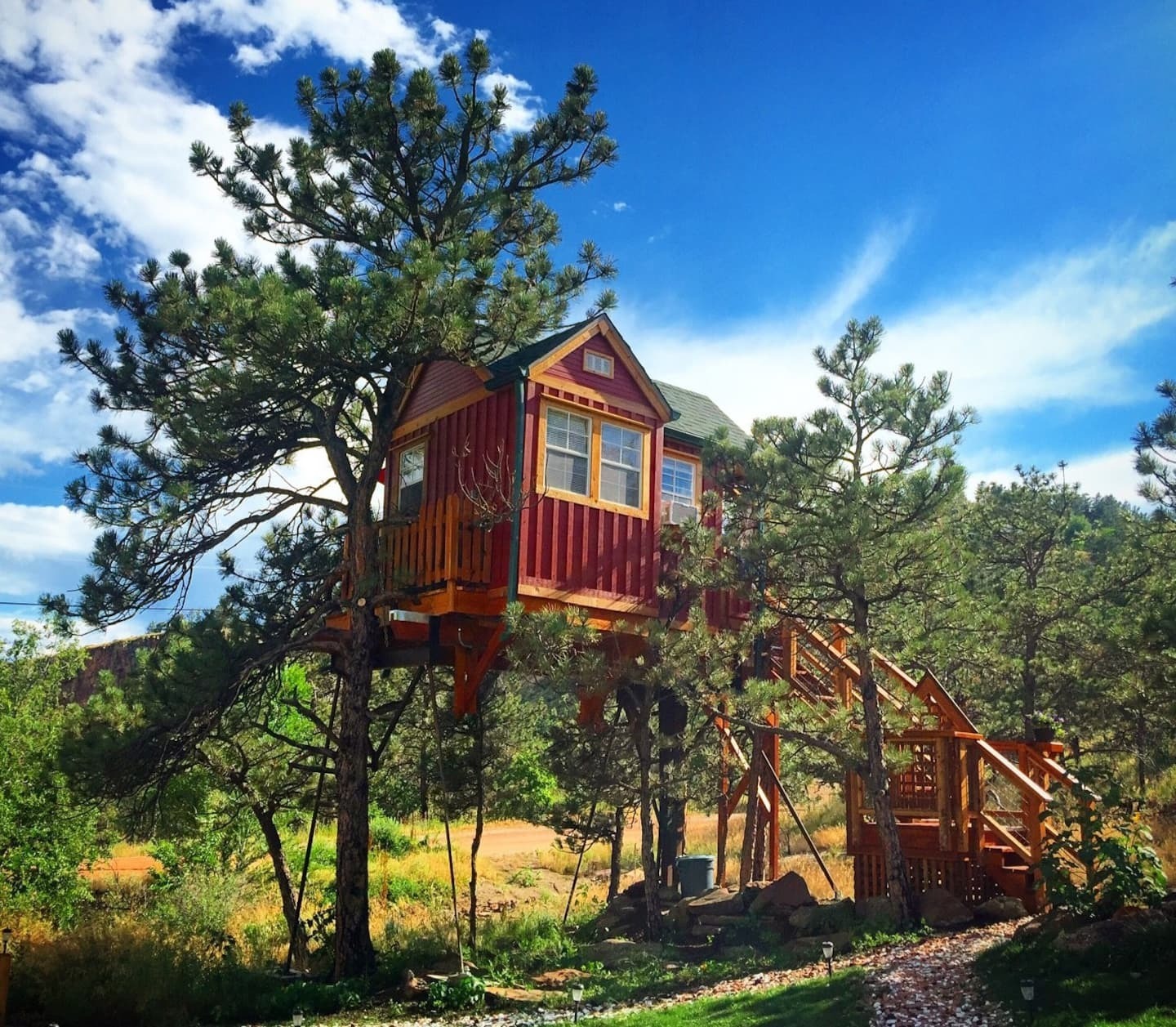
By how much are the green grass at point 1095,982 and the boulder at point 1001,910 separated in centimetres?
277

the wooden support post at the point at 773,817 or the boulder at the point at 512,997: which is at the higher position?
the wooden support post at the point at 773,817

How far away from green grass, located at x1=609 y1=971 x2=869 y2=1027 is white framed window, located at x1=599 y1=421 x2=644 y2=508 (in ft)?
21.9

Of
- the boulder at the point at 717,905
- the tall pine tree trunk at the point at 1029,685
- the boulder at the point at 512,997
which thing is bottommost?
the boulder at the point at 512,997

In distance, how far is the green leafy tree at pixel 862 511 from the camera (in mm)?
12109

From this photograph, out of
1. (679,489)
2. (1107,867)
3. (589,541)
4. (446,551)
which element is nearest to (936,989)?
(1107,867)

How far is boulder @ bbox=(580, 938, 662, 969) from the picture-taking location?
41.2 feet

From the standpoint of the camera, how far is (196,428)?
12156mm

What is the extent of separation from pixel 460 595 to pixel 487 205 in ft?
17.6

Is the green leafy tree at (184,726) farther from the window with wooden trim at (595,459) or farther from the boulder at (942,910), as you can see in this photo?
the boulder at (942,910)

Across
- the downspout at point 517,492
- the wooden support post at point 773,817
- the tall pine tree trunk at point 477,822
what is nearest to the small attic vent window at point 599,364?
the downspout at point 517,492

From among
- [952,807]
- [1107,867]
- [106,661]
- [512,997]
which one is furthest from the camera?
[106,661]

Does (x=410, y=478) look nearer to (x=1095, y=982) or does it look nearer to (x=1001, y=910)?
(x=1001, y=910)

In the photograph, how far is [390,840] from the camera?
29906 millimetres

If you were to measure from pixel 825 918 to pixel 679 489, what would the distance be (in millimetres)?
6512
